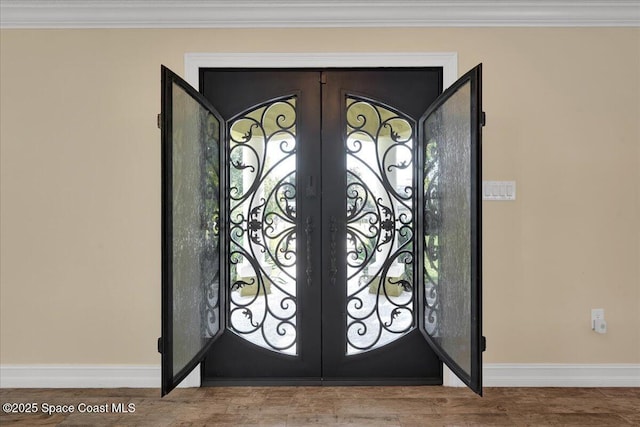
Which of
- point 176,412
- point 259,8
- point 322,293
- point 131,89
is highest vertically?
point 259,8

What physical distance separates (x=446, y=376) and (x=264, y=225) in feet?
4.71

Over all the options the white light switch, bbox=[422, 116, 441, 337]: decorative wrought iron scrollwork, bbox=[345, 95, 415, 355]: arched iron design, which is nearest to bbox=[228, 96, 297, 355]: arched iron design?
bbox=[345, 95, 415, 355]: arched iron design

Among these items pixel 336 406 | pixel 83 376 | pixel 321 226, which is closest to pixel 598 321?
pixel 336 406

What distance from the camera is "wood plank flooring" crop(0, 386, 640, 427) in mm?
2057

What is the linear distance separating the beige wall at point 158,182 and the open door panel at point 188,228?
41 cm

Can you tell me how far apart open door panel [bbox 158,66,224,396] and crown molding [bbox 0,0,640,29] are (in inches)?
26.6

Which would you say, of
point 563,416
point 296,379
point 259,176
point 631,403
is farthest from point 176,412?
point 631,403

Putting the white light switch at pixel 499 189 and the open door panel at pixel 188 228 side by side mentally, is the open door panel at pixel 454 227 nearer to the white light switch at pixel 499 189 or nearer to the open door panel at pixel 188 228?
the white light switch at pixel 499 189

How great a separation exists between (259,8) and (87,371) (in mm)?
2423

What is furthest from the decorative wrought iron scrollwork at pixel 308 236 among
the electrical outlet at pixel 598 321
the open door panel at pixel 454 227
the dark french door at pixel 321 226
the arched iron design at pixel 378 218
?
the electrical outlet at pixel 598 321

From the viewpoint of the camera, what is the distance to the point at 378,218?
246 centimetres

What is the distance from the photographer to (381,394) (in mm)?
2342

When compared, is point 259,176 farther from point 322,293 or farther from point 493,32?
point 493,32

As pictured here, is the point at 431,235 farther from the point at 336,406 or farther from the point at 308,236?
the point at 336,406
